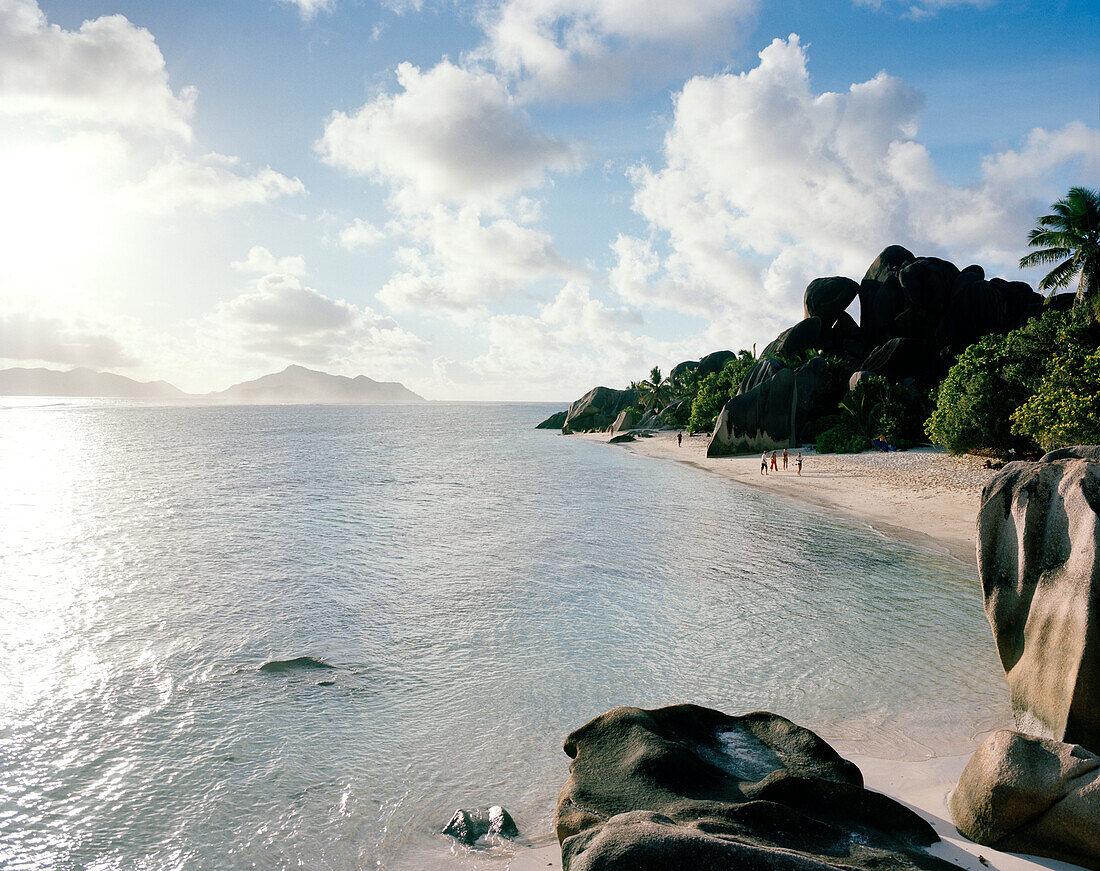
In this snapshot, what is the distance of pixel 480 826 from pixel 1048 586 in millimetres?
7744

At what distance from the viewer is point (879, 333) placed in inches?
2496

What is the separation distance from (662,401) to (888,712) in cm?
7341

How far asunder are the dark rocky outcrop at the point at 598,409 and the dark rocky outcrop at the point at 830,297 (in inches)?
1299

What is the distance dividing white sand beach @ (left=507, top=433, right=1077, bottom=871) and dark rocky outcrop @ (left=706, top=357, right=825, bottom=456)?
1.91 m

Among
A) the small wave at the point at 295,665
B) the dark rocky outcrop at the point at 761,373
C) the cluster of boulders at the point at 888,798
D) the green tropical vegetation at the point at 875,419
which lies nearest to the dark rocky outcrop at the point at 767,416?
the dark rocky outcrop at the point at 761,373

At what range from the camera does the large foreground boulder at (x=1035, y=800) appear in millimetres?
5910

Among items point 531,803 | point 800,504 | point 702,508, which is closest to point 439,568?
point 531,803

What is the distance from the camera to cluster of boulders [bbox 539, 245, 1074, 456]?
49312 millimetres

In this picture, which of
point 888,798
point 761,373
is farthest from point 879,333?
point 888,798

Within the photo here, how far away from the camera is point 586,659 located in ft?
40.8

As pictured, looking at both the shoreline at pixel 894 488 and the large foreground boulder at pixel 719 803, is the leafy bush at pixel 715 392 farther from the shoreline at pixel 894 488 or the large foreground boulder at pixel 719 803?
the large foreground boulder at pixel 719 803

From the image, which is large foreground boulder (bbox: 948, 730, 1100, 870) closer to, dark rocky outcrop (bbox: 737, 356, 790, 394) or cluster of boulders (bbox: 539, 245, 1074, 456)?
cluster of boulders (bbox: 539, 245, 1074, 456)

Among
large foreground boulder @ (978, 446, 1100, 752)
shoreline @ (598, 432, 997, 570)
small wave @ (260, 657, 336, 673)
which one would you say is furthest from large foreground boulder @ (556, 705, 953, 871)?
shoreline @ (598, 432, 997, 570)

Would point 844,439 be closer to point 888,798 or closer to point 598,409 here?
point 888,798
